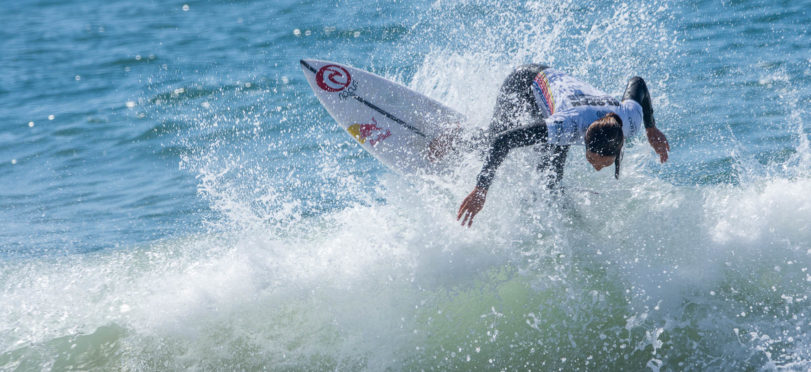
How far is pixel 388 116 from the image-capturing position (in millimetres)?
5832

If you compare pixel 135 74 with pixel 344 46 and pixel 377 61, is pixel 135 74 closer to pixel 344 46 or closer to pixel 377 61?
pixel 344 46

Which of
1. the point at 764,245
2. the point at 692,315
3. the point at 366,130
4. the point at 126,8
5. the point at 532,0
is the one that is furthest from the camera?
the point at 126,8

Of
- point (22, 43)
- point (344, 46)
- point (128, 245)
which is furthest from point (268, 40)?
point (128, 245)

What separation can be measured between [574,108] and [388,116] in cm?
202

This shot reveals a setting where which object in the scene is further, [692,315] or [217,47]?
[217,47]

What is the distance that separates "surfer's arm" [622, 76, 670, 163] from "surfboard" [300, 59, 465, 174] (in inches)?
61.3

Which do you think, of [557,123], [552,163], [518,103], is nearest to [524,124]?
[557,123]

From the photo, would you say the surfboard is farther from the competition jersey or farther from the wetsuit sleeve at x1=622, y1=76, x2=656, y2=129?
the wetsuit sleeve at x1=622, y1=76, x2=656, y2=129

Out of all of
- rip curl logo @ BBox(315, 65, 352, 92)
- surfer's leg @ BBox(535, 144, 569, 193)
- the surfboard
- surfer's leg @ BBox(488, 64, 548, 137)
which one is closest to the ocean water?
surfer's leg @ BBox(535, 144, 569, 193)

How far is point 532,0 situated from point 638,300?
876cm

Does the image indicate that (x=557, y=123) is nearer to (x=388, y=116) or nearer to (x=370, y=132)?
(x=388, y=116)

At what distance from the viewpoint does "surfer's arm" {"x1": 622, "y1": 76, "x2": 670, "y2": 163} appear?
457 cm

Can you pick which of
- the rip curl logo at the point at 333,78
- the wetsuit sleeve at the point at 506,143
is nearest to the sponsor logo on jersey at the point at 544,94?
the wetsuit sleeve at the point at 506,143

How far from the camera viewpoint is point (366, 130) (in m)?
5.91
